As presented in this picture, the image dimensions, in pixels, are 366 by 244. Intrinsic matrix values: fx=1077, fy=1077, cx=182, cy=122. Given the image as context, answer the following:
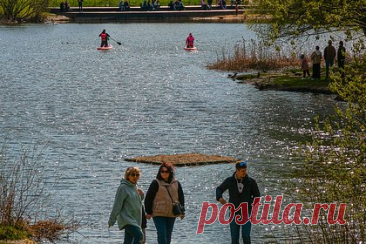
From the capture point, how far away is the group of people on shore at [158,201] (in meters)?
19.1

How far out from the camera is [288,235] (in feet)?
82.4

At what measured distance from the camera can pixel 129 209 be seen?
19.3m

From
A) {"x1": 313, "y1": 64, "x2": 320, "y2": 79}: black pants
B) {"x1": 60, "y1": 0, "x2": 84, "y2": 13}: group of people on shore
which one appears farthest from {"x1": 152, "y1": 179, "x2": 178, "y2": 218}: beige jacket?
{"x1": 60, "y1": 0, "x2": 84, "y2": 13}: group of people on shore

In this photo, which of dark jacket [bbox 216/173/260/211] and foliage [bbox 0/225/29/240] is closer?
dark jacket [bbox 216/173/260/211]

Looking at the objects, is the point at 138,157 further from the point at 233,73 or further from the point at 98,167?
the point at 233,73

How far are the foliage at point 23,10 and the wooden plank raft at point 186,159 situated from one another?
3460 inches

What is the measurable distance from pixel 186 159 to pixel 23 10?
93.5 metres

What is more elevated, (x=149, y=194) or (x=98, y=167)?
(x=149, y=194)

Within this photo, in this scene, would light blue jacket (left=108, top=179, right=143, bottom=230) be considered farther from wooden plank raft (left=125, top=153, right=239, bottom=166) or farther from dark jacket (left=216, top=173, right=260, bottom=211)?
wooden plank raft (left=125, top=153, right=239, bottom=166)

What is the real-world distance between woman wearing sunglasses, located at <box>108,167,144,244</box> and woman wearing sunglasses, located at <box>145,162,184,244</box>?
42 centimetres

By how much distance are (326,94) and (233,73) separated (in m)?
13.6

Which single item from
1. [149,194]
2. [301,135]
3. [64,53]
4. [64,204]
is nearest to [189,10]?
[64,53]

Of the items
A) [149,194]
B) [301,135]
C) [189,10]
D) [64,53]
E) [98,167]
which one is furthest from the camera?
[189,10]

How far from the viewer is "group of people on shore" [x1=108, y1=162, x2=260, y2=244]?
1910 cm
